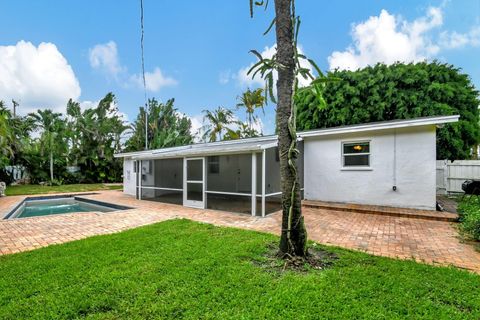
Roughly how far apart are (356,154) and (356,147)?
0.27m

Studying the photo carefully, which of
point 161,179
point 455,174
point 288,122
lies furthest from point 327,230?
point 161,179

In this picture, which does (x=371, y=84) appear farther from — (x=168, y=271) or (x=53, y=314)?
(x=53, y=314)

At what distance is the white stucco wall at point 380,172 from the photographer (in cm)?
803

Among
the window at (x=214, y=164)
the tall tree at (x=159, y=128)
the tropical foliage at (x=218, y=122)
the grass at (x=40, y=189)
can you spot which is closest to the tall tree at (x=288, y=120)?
the window at (x=214, y=164)

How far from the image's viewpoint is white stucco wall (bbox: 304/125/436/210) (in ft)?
26.3

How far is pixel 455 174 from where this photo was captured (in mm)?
12273

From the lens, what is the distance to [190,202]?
10070 millimetres

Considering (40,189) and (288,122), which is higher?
(288,122)

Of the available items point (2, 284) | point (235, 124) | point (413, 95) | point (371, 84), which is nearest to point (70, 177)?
point (235, 124)

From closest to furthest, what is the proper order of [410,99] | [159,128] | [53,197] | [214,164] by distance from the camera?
[53,197] → [410,99] → [214,164] → [159,128]

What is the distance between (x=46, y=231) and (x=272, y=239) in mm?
5614

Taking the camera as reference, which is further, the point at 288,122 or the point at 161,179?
the point at 161,179

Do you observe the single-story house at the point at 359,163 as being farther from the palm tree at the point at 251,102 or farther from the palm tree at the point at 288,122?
the palm tree at the point at 251,102

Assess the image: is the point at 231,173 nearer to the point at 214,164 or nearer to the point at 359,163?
the point at 214,164
